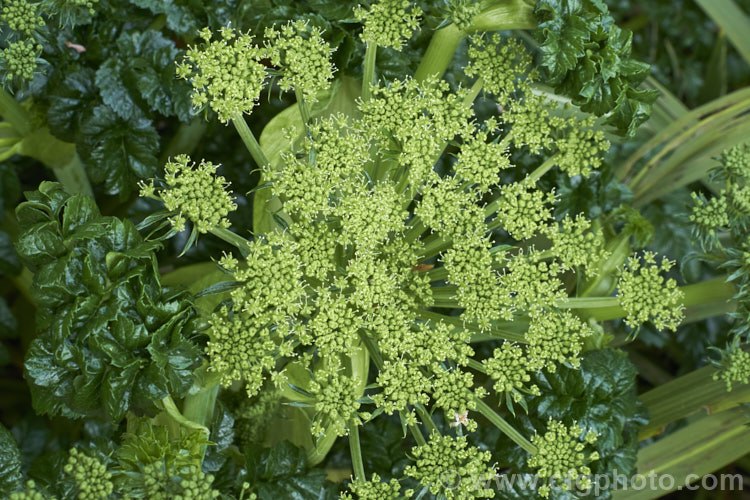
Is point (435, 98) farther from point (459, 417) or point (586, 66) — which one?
point (459, 417)

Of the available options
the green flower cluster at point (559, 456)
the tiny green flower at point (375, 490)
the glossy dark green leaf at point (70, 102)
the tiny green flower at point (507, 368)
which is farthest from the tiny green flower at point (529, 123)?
the glossy dark green leaf at point (70, 102)

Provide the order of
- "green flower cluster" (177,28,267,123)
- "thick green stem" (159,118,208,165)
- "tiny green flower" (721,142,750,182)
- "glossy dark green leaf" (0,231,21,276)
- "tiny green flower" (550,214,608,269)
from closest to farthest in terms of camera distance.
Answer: "green flower cluster" (177,28,267,123) → "tiny green flower" (550,214,608,269) → "tiny green flower" (721,142,750,182) → "glossy dark green leaf" (0,231,21,276) → "thick green stem" (159,118,208,165)

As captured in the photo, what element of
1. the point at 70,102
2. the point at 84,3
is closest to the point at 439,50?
the point at 84,3

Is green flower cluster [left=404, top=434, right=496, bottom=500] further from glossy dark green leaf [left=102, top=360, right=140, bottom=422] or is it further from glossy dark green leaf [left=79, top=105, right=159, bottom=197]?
glossy dark green leaf [left=79, top=105, right=159, bottom=197]

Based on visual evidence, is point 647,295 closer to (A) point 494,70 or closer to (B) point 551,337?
(B) point 551,337

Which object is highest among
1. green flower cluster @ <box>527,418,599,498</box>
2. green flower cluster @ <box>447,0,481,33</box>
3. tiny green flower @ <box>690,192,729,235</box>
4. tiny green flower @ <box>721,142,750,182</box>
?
green flower cluster @ <box>447,0,481,33</box>

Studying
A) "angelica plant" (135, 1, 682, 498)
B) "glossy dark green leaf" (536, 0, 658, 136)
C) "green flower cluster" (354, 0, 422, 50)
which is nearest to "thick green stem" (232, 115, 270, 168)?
"angelica plant" (135, 1, 682, 498)

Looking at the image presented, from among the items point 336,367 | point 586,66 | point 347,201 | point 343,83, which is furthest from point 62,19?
point 586,66
